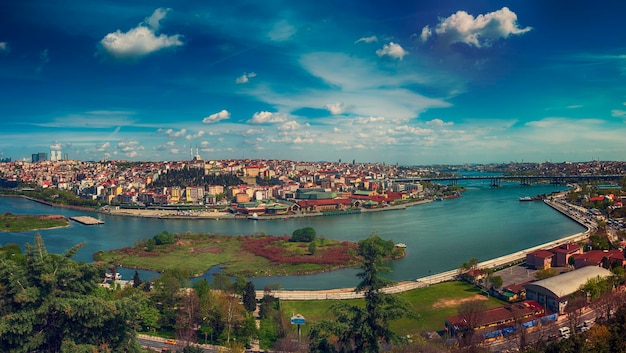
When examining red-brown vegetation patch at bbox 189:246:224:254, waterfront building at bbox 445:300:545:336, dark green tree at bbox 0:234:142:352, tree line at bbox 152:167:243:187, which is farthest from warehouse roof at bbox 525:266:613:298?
tree line at bbox 152:167:243:187

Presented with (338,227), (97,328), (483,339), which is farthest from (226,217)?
(97,328)

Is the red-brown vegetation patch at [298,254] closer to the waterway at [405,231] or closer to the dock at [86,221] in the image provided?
the waterway at [405,231]

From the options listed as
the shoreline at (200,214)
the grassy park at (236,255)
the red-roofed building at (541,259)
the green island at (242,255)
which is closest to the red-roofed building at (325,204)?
the shoreline at (200,214)

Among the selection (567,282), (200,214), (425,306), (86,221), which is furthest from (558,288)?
(86,221)

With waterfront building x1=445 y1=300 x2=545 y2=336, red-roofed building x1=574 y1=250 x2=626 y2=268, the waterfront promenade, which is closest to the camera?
waterfront building x1=445 y1=300 x2=545 y2=336

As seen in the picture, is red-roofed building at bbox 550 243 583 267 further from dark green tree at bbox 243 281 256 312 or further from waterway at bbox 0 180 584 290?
dark green tree at bbox 243 281 256 312

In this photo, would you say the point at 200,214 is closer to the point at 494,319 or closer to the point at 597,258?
the point at 597,258
